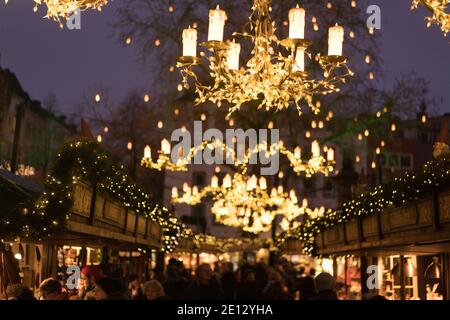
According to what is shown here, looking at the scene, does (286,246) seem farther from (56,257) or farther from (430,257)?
(56,257)

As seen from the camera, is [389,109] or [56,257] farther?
[389,109]

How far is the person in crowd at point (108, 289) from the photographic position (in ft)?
23.5

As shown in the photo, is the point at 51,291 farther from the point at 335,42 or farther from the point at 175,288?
the point at 335,42

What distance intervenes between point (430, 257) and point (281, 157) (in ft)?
70.1

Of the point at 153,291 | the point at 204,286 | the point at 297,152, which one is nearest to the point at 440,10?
the point at 153,291

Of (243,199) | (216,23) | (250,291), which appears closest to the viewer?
(216,23)

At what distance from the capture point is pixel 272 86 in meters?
10.9

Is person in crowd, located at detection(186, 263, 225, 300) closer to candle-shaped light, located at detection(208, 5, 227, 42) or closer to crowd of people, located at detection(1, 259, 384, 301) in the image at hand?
crowd of people, located at detection(1, 259, 384, 301)

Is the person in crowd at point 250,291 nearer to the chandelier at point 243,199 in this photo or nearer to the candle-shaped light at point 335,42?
the candle-shaped light at point 335,42

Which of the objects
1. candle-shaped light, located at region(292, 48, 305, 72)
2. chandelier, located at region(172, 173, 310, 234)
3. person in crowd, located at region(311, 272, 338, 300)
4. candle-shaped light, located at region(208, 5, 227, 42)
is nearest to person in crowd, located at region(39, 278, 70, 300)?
person in crowd, located at region(311, 272, 338, 300)

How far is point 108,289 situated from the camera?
722 centimetres
